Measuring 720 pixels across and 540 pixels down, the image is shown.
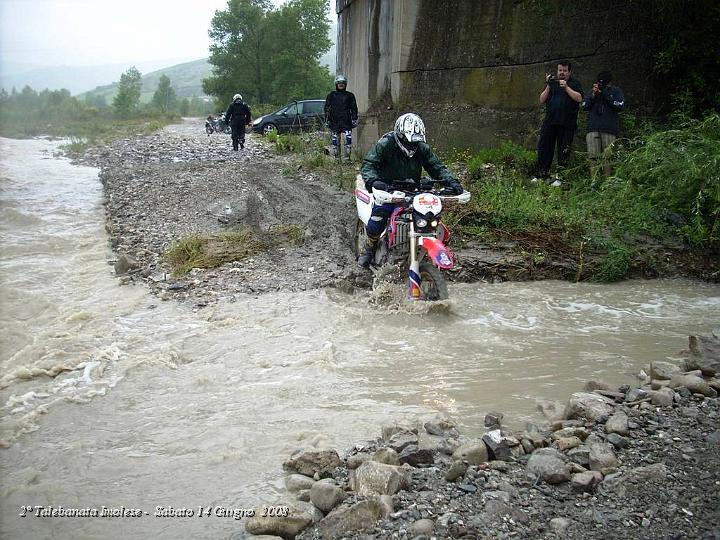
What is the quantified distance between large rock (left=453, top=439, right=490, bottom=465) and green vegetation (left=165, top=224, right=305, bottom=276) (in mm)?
5052

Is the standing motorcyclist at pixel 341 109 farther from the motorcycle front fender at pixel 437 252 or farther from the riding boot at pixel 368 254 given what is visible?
the motorcycle front fender at pixel 437 252

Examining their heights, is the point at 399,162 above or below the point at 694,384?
above

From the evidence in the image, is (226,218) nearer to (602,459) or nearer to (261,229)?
(261,229)

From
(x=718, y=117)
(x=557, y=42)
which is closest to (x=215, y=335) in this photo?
(x=718, y=117)

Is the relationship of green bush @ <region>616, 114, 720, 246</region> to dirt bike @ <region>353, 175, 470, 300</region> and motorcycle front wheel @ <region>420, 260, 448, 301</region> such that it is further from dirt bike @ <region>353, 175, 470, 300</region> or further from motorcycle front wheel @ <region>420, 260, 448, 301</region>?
motorcycle front wheel @ <region>420, 260, 448, 301</region>

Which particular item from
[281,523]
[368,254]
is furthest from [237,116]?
[281,523]

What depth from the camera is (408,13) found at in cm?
1170

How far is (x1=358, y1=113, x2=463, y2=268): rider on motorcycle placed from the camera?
6.62m

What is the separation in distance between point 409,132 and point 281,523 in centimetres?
459

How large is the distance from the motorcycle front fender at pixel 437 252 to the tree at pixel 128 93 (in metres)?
49.4

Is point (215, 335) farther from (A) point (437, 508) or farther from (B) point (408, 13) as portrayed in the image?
(B) point (408, 13)

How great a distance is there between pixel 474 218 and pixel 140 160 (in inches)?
456

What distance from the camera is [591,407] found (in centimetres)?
401

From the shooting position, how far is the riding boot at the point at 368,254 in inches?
291
